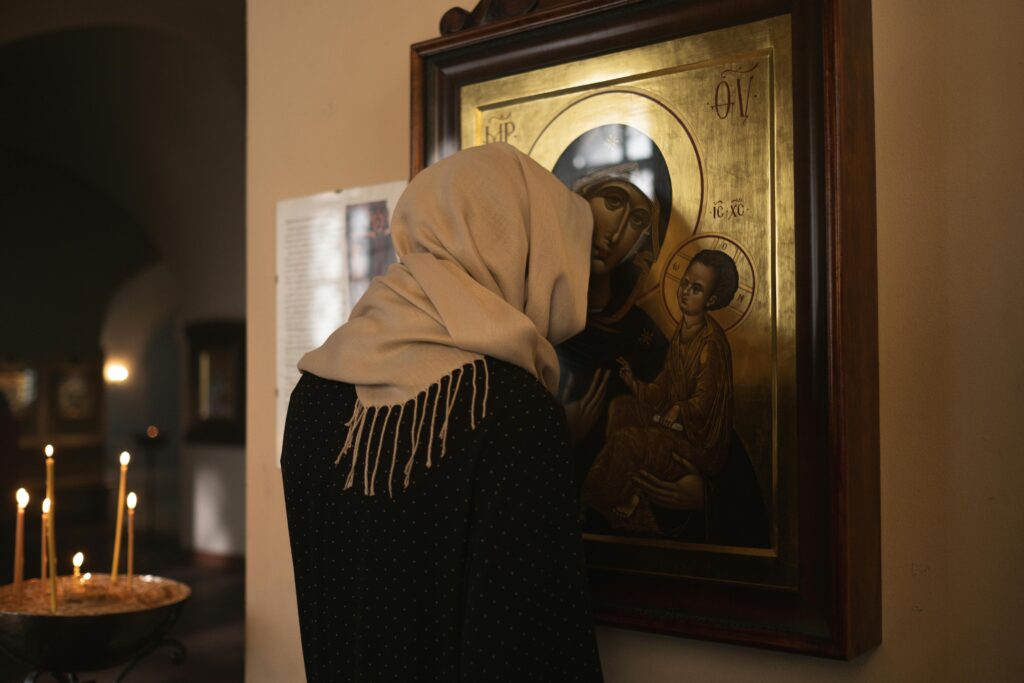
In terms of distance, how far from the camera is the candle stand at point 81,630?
207 cm

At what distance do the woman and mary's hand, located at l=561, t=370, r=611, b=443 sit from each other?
0.22m

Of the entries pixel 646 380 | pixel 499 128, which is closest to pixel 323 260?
pixel 499 128

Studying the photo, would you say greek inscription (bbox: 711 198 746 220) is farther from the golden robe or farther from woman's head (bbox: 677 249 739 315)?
the golden robe

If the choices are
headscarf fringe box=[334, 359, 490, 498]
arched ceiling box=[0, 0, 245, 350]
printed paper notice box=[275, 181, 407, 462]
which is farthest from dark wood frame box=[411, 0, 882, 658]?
arched ceiling box=[0, 0, 245, 350]

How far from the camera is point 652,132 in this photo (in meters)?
1.81

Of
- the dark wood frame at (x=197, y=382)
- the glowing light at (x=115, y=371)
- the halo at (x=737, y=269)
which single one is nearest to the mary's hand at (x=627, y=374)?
the halo at (x=737, y=269)

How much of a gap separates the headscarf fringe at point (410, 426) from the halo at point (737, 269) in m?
0.46

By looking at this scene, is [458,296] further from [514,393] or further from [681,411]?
[681,411]

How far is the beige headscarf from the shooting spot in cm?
148

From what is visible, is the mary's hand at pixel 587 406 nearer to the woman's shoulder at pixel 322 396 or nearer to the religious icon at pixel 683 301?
the religious icon at pixel 683 301

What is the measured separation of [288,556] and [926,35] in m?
1.87

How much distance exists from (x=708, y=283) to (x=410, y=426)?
0.60m

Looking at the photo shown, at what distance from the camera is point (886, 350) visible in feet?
5.38

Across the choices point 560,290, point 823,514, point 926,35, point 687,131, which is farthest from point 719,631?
point 926,35
